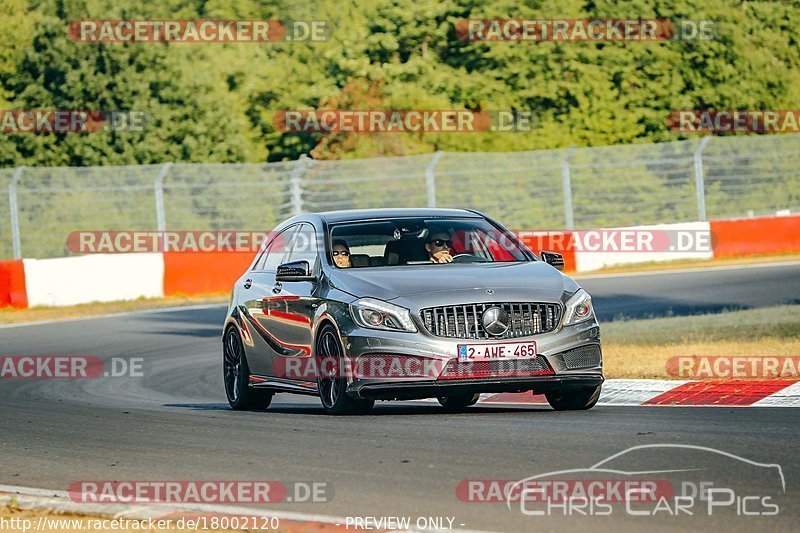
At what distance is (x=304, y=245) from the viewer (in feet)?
40.3

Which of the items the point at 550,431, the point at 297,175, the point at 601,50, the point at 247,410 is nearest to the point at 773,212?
the point at 297,175

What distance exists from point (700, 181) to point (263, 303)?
23.3 metres

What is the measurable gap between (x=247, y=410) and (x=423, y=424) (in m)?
2.82

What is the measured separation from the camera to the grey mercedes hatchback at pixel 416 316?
10.6m

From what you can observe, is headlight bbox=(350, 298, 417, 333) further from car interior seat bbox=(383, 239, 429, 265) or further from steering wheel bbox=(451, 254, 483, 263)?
steering wheel bbox=(451, 254, 483, 263)

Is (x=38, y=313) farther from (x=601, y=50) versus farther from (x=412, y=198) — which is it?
(x=601, y=50)

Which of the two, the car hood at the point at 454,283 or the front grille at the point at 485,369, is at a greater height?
the car hood at the point at 454,283

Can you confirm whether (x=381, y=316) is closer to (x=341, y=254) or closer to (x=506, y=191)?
(x=341, y=254)

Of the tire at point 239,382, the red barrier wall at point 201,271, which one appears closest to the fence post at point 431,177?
the red barrier wall at point 201,271

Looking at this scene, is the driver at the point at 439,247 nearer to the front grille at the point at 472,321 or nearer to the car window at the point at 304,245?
the car window at the point at 304,245

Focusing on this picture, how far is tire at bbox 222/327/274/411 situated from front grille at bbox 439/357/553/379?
104 inches

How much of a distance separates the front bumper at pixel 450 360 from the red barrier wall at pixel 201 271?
1933 centimetres

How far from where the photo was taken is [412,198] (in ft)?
110

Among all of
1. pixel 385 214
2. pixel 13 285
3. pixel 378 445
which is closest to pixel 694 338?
pixel 385 214
